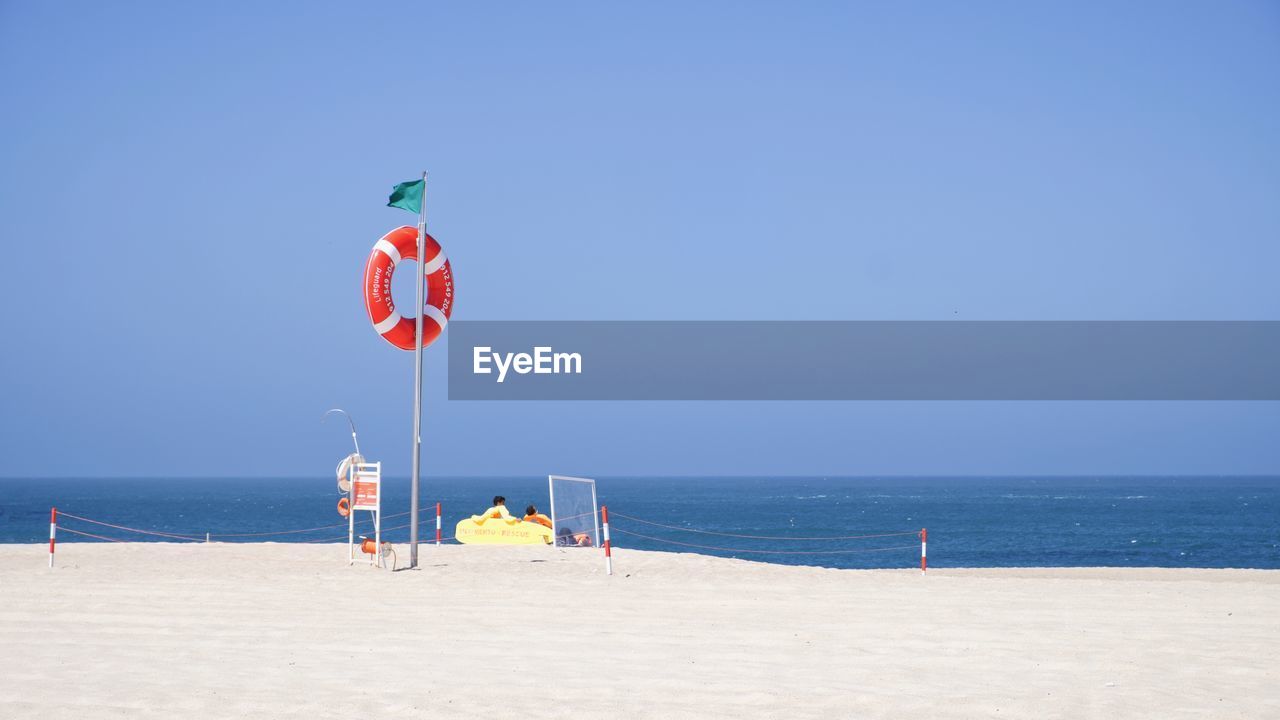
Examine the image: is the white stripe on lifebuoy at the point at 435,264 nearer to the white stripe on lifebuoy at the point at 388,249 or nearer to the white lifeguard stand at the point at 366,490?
the white stripe on lifebuoy at the point at 388,249

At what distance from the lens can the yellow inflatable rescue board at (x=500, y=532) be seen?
17.6 meters

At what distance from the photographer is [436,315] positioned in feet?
53.0

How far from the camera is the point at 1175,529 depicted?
54.5 m

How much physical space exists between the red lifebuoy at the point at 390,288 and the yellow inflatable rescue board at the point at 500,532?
3.13m

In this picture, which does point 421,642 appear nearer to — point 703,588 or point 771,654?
point 771,654

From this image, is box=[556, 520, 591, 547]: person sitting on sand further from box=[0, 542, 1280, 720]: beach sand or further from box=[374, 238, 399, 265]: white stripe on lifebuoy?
box=[374, 238, 399, 265]: white stripe on lifebuoy

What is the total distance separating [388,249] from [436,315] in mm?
1096

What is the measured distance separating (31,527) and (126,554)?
144 ft

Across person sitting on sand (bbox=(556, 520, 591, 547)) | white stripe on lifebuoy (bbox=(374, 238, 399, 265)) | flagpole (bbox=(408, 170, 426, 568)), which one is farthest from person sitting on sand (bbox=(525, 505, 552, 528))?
white stripe on lifebuoy (bbox=(374, 238, 399, 265))

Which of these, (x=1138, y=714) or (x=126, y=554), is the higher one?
(x=126, y=554)

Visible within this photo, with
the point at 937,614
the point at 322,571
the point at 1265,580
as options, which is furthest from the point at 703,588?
the point at 1265,580

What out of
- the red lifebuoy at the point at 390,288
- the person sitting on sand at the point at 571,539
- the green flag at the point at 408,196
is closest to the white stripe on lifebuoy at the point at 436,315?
the red lifebuoy at the point at 390,288

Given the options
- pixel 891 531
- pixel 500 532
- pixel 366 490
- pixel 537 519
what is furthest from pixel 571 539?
pixel 891 531

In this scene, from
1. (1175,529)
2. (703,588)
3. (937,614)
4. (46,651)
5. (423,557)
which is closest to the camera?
(46,651)
